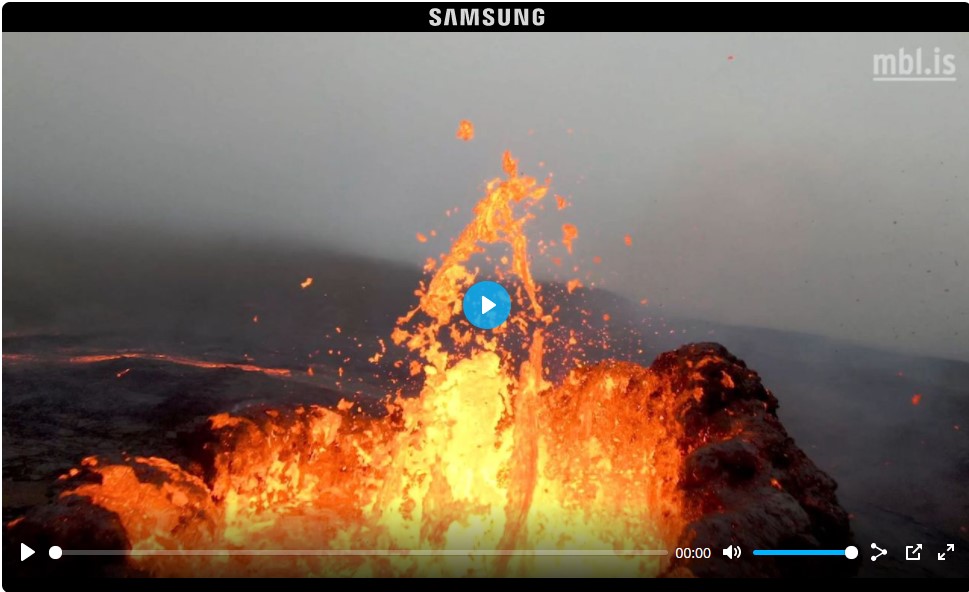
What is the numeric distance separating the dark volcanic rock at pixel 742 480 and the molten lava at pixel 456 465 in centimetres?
29

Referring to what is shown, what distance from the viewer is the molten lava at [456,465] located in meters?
5.40

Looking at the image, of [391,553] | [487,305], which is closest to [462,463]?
[391,553]

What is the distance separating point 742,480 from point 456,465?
288cm

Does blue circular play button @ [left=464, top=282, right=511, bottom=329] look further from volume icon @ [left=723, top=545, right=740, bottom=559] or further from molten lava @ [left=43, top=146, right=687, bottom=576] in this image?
volume icon @ [left=723, top=545, right=740, bottom=559]

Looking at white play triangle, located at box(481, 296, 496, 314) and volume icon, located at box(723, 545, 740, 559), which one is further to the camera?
white play triangle, located at box(481, 296, 496, 314)

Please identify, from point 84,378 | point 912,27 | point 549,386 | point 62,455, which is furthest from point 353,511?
point 84,378

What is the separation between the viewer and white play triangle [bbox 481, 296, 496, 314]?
152 inches

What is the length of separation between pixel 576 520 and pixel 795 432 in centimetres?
1019

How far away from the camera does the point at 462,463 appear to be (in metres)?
6.29

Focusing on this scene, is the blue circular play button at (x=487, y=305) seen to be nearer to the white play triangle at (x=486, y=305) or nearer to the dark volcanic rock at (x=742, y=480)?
the white play triangle at (x=486, y=305)

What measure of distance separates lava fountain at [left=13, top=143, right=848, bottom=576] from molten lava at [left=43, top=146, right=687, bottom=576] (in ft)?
0.06

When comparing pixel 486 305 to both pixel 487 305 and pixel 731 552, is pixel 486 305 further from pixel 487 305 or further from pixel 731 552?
pixel 731 552

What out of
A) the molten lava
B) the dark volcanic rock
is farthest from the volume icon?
the molten lava

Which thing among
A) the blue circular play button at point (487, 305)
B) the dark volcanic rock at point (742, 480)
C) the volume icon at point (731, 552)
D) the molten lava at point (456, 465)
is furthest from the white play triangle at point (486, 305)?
the volume icon at point (731, 552)
